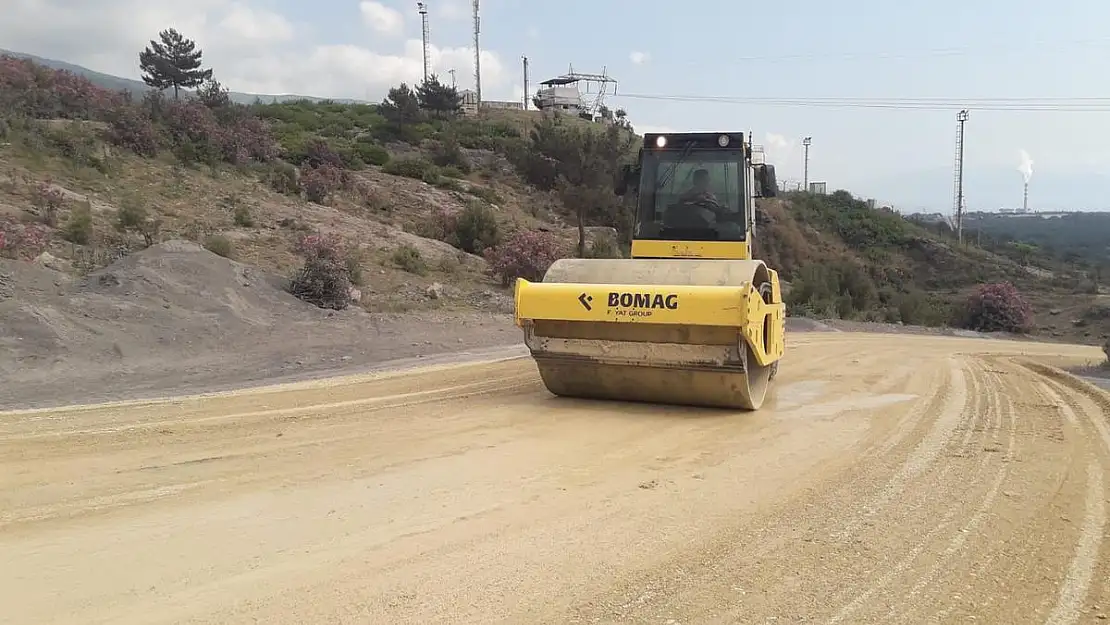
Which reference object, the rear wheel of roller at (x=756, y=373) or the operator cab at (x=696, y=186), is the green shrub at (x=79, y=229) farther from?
the rear wheel of roller at (x=756, y=373)

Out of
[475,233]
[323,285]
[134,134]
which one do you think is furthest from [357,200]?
[323,285]

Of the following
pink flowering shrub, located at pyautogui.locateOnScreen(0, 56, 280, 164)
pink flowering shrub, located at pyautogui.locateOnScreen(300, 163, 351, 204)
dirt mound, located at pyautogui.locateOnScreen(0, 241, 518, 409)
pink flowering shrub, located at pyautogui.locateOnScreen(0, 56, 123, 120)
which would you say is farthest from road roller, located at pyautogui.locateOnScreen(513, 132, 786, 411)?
pink flowering shrub, located at pyautogui.locateOnScreen(0, 56, 123, 120)

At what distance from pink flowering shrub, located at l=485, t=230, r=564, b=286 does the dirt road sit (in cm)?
1206

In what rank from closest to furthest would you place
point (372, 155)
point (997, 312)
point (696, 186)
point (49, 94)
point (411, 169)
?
point (696, 186)
point (49, 94)
point (997, 312)
point (411, 169)
point (372, 155)

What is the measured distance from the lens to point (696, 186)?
9742mm

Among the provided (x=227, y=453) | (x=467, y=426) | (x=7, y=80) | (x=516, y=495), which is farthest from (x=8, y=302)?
(x=7, y=80)

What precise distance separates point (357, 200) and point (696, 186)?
18.7 meters

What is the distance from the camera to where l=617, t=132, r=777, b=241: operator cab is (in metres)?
9.55

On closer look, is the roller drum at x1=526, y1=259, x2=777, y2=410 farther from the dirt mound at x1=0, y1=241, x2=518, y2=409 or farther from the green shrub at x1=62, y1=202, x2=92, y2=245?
the green shrub at x1=62, y1=202, x2=92, y2=245

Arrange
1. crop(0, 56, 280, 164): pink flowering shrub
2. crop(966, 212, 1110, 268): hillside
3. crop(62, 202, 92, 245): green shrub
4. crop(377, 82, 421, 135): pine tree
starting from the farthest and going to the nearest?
crop(966, 212, 1110, 268): hillside → crop(377, 82, 421, 135): pine tree → crop(0, 56, 280, 164): pink flowering shrub → crop(62, 202, 92, 245): green shrub

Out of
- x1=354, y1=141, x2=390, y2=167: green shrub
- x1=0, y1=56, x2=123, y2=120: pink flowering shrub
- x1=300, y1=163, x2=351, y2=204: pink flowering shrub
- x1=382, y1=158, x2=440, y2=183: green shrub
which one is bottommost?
x1=300, y1=163, x2=351, y2=204: pink flowering shrub

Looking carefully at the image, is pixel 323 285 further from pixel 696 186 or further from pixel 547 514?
pixel 547 514

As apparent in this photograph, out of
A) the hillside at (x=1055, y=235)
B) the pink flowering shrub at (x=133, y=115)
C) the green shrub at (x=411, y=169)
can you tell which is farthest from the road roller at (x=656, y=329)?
the hillside at (x=1055, y=235)

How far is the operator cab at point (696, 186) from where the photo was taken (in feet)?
31.3
